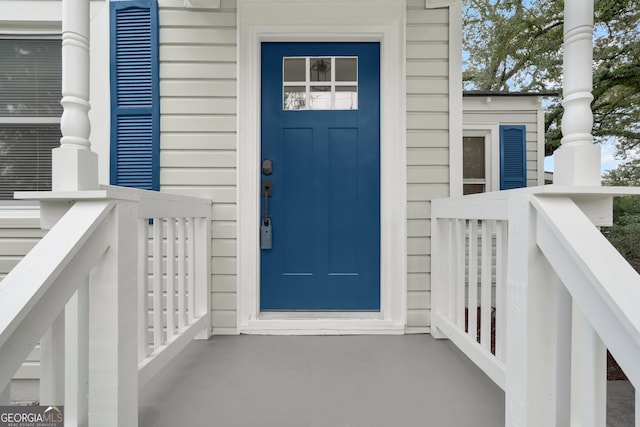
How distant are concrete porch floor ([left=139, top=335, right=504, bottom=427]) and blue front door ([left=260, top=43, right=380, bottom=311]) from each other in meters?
0.41

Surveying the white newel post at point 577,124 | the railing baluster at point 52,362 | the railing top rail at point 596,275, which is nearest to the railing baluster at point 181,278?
the railing baluster at point 52,362

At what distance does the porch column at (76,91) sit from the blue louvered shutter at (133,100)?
1010 mm

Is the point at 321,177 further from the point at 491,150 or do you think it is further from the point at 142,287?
the point at 491,150

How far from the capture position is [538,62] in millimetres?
5141

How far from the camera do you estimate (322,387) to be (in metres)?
1.58

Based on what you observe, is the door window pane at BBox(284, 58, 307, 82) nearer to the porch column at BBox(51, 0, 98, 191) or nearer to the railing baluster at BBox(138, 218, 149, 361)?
the porch column at BBox(51, 0, 98, 191)

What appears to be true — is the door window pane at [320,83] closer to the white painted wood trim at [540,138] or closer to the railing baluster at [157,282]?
the railing baluster at [157,282]

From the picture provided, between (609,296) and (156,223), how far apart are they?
160 cm

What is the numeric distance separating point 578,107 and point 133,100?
94.7 inches

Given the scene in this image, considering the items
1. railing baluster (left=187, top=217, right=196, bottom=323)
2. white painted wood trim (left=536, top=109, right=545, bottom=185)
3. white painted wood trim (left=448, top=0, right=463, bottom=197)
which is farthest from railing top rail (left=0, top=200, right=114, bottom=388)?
white painted wood trim (left=536, top=109, right=545, bottom=185)

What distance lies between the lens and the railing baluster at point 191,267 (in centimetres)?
197

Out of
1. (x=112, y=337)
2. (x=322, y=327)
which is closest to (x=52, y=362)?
(x=112, y=337)

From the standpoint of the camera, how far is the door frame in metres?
2.26

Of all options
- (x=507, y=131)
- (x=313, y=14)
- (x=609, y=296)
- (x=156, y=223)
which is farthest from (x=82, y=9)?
(x=507, y=131)
